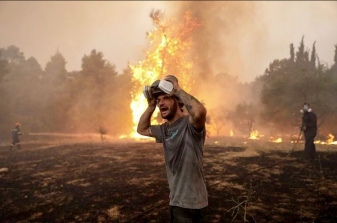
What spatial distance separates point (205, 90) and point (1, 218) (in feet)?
129

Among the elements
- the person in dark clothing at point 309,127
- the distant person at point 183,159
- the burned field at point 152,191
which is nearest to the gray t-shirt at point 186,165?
the distant person at point 183,159

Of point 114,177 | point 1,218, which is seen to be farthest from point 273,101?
point 1,218

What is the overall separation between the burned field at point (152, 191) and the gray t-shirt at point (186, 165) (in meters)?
1.94

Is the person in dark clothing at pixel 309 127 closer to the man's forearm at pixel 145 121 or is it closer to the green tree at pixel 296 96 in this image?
the man's forearm at pixel 145 121

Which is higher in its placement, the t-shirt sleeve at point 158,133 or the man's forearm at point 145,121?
the man's forearm at point 145,121

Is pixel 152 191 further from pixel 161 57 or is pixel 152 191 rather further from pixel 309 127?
pixel 161 57

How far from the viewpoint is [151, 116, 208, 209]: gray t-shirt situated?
2807mm

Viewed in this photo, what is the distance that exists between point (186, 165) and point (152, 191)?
5.16 m

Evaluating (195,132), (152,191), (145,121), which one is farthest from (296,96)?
(195,132)

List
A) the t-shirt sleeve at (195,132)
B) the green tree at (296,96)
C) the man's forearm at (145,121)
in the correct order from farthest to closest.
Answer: the green tree at (296,96)
the man's forearm at (145,121)
the t-shirt sleeve at (195,132)

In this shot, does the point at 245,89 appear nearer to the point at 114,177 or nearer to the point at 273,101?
the point at 273,101

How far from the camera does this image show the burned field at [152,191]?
578 centimetres

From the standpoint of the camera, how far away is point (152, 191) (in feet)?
25.0

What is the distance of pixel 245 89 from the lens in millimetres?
66312
